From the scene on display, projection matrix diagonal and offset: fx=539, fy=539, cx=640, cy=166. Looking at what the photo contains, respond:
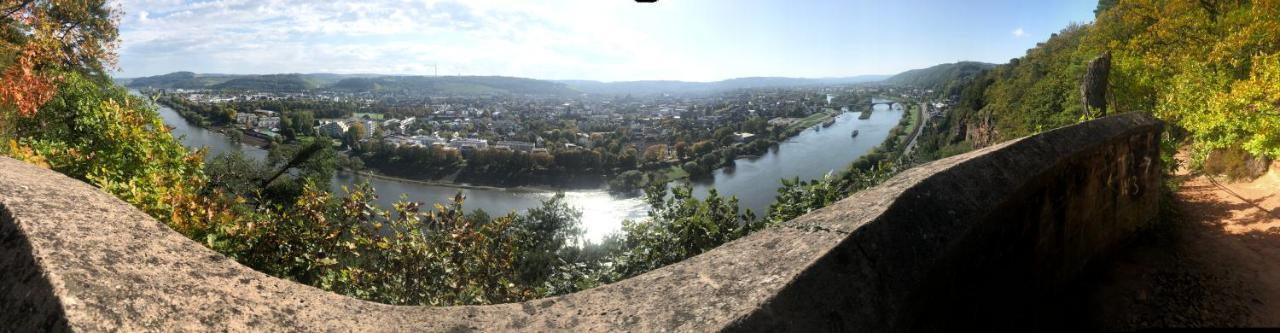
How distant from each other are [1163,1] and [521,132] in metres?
53.2

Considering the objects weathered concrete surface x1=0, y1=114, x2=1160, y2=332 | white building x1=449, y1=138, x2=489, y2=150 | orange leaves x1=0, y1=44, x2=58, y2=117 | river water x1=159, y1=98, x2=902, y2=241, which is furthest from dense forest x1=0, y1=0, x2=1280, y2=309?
white building x1=449, y1=138, x2=489, y2=150

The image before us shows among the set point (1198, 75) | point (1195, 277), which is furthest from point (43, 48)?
point (1198, 75)

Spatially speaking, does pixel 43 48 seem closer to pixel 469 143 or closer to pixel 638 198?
pixel 638 198

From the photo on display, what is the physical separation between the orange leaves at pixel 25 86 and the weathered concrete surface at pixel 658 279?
284 inches

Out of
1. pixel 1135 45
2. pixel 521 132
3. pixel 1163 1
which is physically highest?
pixel 1163 1

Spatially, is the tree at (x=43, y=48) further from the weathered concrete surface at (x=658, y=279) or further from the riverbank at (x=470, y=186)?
the riverbank at (x=470, y=186)

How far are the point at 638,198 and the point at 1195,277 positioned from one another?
2262cm

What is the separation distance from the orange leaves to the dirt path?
1317 cm

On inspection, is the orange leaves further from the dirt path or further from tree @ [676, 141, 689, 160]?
tree @ [676, 141, 689, 160]

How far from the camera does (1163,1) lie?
19.9 metres

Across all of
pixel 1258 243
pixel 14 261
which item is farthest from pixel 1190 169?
pixel 14 261

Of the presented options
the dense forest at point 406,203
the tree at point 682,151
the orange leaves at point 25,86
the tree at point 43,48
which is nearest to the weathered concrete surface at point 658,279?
the dense forest at point 406,203

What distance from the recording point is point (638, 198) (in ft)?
90.4

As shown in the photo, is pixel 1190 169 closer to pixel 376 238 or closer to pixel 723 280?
pixel 723 280
